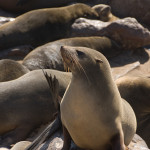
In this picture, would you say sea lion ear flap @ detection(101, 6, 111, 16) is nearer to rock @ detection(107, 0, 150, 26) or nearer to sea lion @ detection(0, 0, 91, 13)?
rock @ detection(107, 0, 150, 26)

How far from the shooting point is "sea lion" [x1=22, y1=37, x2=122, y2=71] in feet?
24.4

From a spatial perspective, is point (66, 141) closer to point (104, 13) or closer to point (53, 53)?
point (53, 53)

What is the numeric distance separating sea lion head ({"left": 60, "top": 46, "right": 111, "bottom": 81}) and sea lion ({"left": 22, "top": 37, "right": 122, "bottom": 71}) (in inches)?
151

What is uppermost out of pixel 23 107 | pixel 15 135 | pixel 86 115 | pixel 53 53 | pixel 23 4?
pixel 86 115

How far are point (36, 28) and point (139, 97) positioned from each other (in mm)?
4021

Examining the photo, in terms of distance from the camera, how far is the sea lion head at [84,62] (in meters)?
3.39

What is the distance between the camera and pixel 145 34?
9.27 metres

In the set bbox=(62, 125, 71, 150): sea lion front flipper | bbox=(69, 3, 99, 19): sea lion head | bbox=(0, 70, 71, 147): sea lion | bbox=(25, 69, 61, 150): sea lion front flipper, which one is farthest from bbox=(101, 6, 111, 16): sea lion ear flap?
bbox=(62, 125, 71, 150): sea lion front flipper

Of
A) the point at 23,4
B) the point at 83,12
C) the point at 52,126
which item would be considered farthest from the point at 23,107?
the point at 23,4

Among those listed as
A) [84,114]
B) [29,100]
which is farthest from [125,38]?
[84,114]

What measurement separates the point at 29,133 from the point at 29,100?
45 cm

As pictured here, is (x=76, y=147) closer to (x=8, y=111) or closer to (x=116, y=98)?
(x=116, y=98)

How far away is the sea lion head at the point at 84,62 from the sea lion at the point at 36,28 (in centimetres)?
541

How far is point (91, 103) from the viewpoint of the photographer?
135 inches
